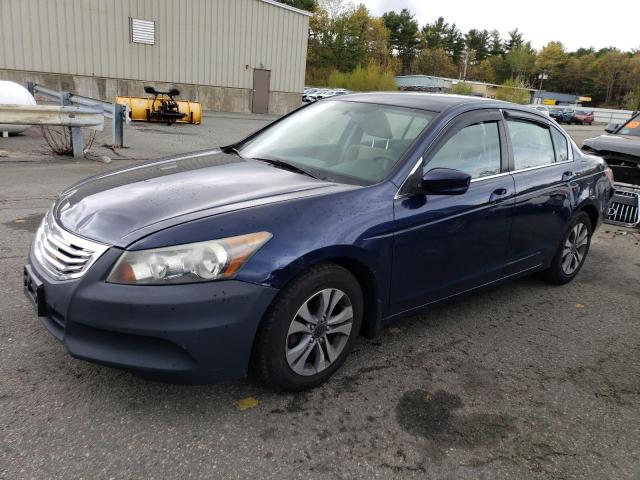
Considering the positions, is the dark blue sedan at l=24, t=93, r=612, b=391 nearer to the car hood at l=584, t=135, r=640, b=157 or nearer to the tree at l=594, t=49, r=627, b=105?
the car hood at l=584, t=135, r=640, b=157

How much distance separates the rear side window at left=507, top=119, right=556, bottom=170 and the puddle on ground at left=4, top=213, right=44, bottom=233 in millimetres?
4307

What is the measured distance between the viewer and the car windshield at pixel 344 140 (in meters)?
3.24

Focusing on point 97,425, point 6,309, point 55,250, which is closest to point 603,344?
point 97,425

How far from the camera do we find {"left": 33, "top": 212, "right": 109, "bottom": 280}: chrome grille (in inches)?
95.3

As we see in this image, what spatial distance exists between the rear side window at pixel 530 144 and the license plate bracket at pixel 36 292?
3.15 meters

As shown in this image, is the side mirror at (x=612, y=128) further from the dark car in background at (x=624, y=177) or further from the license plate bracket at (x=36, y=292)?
the license plate bracket at (x=36, y=292)

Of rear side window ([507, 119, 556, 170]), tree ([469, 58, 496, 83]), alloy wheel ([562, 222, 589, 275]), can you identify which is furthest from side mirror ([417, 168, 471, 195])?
tree ([469, 58, 496, 83])

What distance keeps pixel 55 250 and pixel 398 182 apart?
182cm

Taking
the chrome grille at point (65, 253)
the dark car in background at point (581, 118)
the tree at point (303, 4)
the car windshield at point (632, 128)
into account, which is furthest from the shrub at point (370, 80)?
the chrome grille at point (65, 253)

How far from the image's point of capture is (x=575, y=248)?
4789 mm

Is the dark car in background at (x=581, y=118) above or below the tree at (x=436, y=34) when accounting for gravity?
below

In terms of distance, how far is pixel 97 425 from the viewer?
7.98 feet

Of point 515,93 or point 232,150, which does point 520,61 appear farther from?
point 232,150

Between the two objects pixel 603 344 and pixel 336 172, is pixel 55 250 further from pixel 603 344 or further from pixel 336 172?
pixel 603 344
